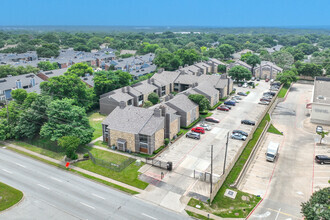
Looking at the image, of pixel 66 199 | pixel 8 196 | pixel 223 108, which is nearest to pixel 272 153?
pixel 223 108

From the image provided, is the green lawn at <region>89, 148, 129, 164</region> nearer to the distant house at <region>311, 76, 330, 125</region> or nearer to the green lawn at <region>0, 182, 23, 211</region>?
the green lawn at <region>0, 182, 23, 211</region>

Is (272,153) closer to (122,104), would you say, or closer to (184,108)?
(184,108)

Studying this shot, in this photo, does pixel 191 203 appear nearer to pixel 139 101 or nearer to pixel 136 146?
pixel 136 146

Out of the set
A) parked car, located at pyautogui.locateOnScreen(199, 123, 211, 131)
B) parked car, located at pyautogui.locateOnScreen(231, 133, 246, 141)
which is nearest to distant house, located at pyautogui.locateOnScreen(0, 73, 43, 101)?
parked car, located at pyautogui.locateOnScreen(199, 123, 211, 131)

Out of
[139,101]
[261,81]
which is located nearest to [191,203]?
[139,101]

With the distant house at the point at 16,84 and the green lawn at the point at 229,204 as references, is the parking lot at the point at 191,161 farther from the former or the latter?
the distant house at the point at 16,84

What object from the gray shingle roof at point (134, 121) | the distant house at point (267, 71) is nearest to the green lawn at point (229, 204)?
the gray shingle roof at point (134, 121)
